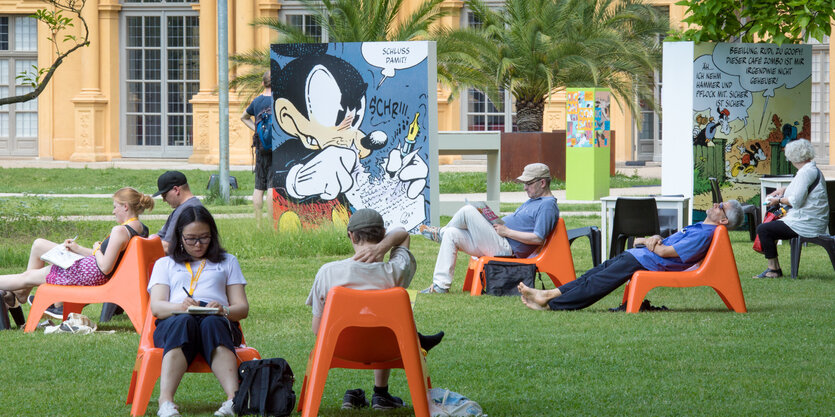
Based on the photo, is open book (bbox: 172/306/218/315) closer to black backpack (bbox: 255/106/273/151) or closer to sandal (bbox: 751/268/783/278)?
sandal (bbox: 751/268/783/278)

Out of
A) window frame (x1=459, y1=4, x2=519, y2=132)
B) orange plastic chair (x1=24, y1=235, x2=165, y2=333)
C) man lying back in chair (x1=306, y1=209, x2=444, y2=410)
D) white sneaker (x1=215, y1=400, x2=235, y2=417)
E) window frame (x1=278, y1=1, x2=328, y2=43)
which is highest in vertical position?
window frame (x1=278, y1=1, x2=328, y2=43)

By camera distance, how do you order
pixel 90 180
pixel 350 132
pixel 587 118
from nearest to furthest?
pixel 350 132
pixel 587 118
pixel 90 180

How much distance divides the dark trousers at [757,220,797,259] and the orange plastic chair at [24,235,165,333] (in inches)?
208

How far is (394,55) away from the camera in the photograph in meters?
12.7

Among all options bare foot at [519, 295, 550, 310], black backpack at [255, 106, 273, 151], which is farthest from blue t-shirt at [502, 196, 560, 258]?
black backpack at [255, 106, 273, 151]

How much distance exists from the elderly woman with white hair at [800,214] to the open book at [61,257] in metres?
5.70

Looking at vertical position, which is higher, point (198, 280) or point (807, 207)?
point (807, 207)

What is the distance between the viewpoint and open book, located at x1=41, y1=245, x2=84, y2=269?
7.34m

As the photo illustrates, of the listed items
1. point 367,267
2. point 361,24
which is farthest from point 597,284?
point 361,24

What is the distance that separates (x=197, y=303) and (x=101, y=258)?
6.89 feet

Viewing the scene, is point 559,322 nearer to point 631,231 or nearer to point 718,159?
point 631,231

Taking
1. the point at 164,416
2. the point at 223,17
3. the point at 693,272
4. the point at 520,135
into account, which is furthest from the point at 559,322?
the point at 520,135

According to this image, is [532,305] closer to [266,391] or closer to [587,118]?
[266,391]

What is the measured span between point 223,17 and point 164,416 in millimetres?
14606
